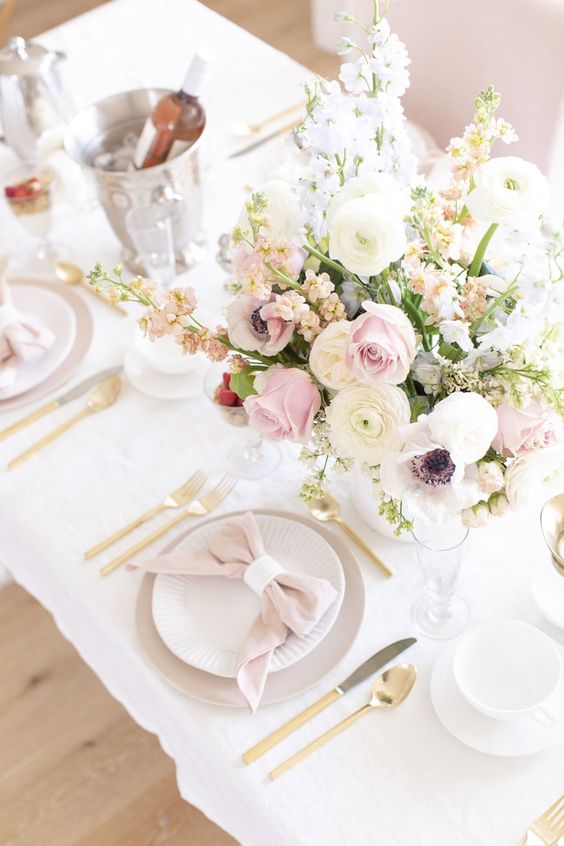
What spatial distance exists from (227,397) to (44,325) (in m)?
0.41

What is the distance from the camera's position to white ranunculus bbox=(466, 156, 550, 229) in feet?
2.56

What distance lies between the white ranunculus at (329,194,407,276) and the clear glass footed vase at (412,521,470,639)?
255mm

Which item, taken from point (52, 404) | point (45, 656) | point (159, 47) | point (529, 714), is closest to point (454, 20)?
point (159, 47)

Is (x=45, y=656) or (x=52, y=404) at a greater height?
(x=52, y=404)

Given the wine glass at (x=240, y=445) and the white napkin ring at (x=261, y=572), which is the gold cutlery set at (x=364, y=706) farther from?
the wine glass at (x=240, y=445)

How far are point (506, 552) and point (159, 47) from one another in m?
1.28

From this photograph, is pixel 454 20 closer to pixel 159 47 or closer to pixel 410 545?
pixel 159 47

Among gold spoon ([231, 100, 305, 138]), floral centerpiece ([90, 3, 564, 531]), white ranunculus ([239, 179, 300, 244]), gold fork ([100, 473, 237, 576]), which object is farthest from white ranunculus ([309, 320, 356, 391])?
gold spoon ([231, 100, 305, 138])

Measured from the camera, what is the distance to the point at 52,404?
1.32 meters

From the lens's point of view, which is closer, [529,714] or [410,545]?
[529,714]

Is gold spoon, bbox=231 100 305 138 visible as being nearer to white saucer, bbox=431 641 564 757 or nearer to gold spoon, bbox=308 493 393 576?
gold spoon, bbox=308 493 393 576

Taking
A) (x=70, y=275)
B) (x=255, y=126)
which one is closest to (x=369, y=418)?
(x=70, y=275)

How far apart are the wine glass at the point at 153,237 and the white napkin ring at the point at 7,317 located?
0.20 meters

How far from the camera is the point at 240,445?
1245 millimetres
